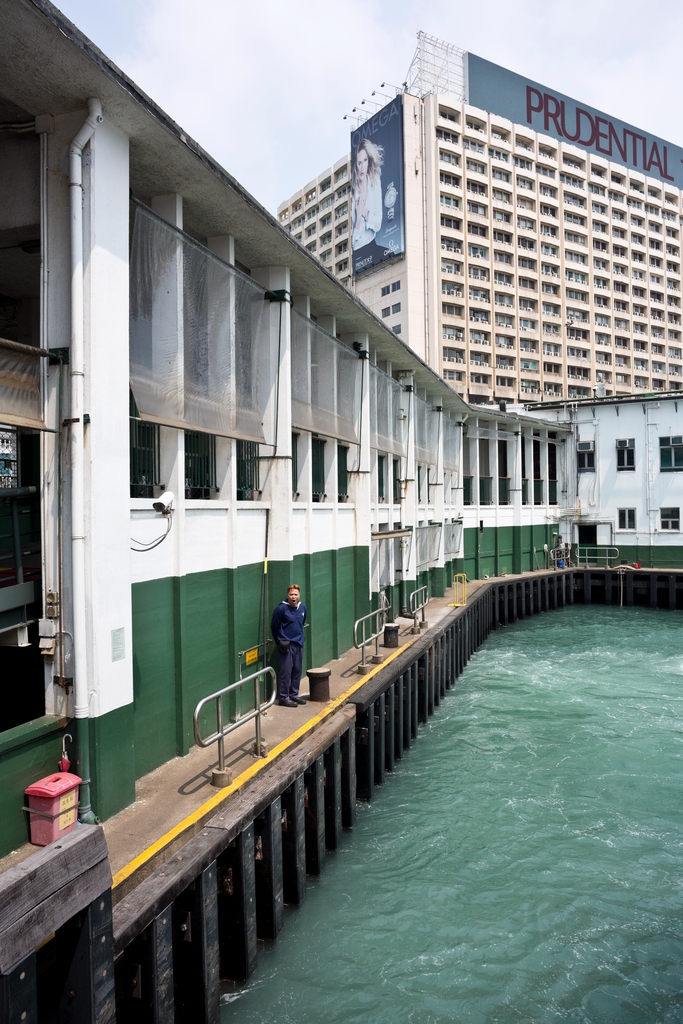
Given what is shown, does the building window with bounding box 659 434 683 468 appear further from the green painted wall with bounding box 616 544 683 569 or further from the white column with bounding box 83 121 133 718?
the white column with bounding box 83 121 133 718

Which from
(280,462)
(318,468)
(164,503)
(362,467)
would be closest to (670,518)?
(362,467)

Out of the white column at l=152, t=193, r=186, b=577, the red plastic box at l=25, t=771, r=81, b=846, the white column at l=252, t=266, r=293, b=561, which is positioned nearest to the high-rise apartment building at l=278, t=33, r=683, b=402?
the white column at l=252, t=266, r=293, b=561

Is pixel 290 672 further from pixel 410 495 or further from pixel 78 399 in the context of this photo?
pixel 410 495

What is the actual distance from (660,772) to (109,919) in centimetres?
1028

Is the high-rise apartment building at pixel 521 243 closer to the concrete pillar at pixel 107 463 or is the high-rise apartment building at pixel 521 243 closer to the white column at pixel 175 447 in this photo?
the white column at pixel 175 447

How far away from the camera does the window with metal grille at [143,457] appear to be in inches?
315

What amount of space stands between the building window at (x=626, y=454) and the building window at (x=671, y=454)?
1.25m

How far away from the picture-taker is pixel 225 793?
6992 mm

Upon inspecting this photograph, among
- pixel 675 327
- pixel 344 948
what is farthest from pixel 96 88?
pixel 675 327

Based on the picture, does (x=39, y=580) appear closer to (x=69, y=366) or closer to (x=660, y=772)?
(x=69, y=366)

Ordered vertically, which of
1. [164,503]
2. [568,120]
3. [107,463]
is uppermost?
[568,120]

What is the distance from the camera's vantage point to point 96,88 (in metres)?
6.32

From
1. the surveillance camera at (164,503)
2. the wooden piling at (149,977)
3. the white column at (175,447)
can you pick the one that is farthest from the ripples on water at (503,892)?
the surveillance camera at (164,503)

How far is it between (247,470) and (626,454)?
28328mm
